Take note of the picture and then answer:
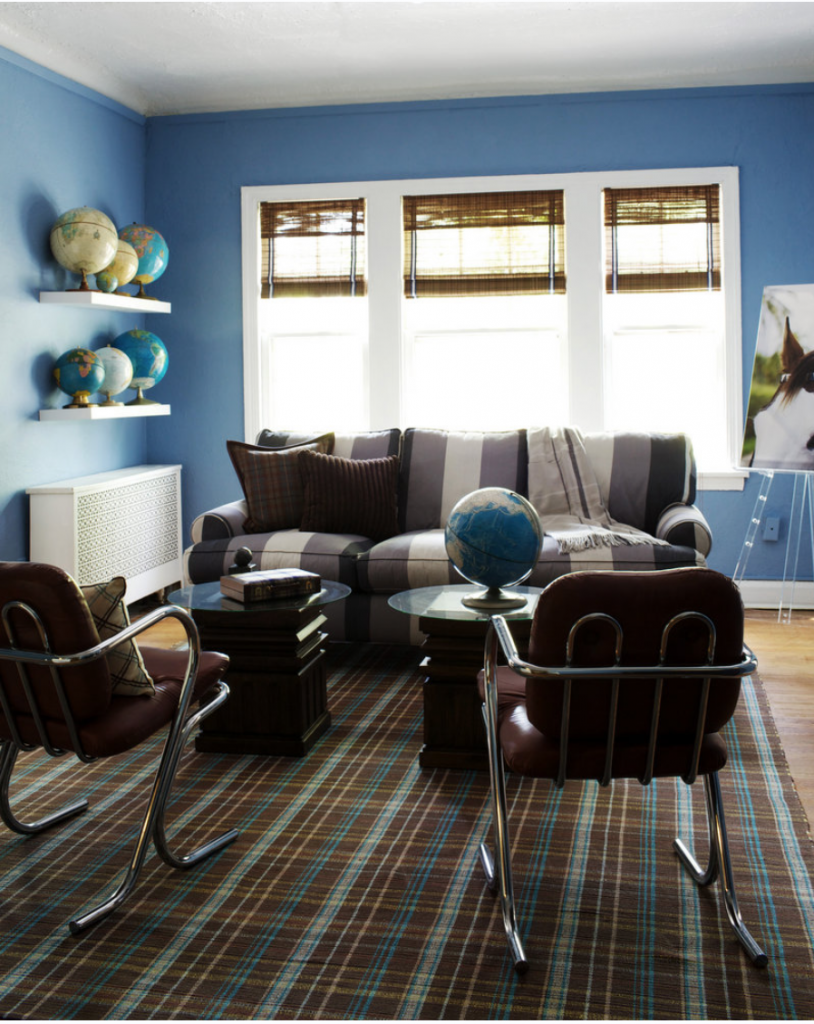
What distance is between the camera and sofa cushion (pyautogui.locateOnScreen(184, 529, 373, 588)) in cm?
409

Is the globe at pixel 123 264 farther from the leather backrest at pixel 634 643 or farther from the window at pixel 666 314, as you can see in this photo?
the leather backrest at pixel 634 643

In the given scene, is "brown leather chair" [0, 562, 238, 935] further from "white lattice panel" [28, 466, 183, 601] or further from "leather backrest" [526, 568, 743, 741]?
Answer: "white lattice panel" [28, 466, 183, 601]

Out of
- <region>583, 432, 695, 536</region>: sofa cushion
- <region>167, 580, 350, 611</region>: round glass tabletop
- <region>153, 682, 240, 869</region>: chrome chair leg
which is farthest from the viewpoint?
<region>583, 432, 695, 536</region>: sofa cushion

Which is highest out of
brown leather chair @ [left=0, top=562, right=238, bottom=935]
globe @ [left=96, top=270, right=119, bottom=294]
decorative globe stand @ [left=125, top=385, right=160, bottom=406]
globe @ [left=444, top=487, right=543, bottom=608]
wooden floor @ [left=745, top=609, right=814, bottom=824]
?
globe @ [left=96, top=270, right=119, bottom=294]

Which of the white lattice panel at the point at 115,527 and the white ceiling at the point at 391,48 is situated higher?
the white ceiling at the point at 391,48

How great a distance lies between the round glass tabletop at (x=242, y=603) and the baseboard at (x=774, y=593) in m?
2.92

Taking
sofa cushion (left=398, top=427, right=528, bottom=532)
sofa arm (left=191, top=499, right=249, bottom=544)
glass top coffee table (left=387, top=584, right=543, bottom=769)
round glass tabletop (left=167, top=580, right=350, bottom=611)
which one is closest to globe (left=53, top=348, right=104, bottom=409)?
sofa arm (left=191, top=499, right=249, bottom=544)

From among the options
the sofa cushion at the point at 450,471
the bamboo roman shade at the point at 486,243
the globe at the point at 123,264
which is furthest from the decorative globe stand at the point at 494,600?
the globe at the point at 123,264

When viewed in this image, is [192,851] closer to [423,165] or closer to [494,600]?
[494,600]

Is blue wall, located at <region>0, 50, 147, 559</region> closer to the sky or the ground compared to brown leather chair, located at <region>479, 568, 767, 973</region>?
closer to the sky

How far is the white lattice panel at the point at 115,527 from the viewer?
15.0 ft

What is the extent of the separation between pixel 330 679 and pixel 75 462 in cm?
201

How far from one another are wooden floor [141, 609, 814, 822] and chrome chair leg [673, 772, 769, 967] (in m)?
0.54

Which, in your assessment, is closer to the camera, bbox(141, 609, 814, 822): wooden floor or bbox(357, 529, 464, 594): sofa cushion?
bbox(141, 609, 814, 822): wooden floor
